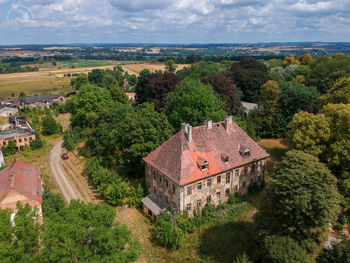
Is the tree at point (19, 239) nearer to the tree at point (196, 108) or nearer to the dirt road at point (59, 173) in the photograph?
the dirt road at point (59, 173)

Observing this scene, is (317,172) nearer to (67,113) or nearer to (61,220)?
(61,220)

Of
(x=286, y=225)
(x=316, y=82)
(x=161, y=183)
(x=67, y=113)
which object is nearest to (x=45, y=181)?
(x=161, y=183)

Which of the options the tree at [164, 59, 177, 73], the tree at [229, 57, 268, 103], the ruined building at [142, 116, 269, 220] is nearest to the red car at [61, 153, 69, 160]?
the ruined building at [142, 116, 269, 220]

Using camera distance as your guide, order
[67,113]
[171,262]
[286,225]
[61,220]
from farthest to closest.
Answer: [67,113]
[171,262]
[286,225]
[61,220]

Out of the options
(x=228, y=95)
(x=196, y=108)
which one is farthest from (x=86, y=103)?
(x=228, y=95)

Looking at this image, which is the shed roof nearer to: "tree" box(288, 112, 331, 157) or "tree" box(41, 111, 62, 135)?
"tree" box(288, 112, 331, 157)

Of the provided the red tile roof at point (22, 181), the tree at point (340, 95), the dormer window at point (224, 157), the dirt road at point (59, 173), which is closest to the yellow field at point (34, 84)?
the dirt road at point (59, 173)
